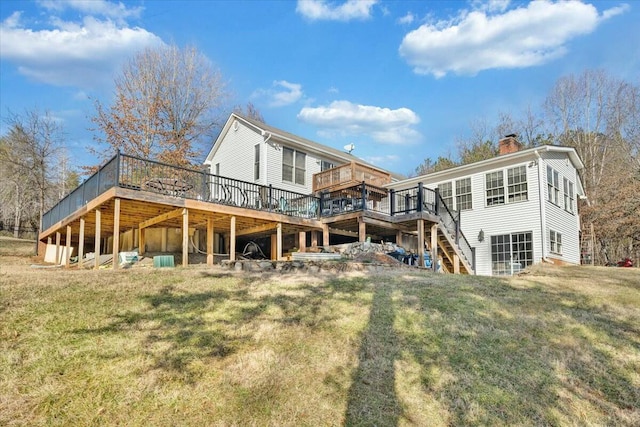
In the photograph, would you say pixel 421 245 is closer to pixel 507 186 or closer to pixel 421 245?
pixel 421 245

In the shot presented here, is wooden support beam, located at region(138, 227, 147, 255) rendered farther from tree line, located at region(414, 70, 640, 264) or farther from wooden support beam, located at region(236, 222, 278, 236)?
tree line, located at region(414, 70, 640, 264)

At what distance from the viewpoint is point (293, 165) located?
1788 centimetres

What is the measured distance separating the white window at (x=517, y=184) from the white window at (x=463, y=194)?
1490mm

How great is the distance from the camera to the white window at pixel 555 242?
15.2 meters

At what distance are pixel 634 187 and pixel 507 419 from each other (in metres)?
22.6

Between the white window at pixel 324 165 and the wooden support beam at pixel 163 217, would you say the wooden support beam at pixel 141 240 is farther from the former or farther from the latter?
the white window at pixel 324 165

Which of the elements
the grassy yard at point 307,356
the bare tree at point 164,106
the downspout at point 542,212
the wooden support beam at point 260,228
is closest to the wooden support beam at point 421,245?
the downspout at point 542,212

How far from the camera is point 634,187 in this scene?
21.6m

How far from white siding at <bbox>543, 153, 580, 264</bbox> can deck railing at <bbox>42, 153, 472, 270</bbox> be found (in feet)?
9.43

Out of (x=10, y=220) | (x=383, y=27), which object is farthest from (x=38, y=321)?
(x=10, y=220)

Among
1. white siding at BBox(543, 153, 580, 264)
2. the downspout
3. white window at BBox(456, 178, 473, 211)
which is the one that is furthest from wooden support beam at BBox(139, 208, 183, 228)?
white siding at BBox(543, 153, 580, 264)

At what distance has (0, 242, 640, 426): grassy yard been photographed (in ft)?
12.8

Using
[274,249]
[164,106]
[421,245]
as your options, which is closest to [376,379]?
[421,245]

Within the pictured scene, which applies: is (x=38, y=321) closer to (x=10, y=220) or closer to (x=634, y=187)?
(x=634, y=187)
